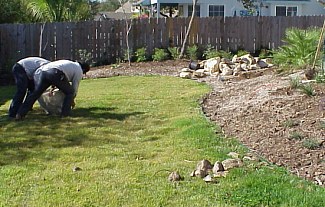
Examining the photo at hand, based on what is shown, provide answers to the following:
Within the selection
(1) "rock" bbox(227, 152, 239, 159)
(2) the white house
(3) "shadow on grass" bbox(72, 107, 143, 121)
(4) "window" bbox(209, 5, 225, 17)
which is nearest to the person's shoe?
(3) "shadow on grass" bbox(72, 107, 143, 121)

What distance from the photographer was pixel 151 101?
35.2ft

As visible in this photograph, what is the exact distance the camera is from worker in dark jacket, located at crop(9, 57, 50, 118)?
30.0 feet

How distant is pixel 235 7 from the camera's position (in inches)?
1243

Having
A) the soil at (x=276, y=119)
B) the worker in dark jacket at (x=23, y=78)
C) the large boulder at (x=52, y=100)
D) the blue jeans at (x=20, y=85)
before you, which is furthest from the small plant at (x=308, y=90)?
the blue jeans at (x=20, y=85)

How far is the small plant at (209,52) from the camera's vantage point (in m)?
17.4

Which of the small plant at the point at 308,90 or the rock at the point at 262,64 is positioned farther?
the rock at the point at 262,64

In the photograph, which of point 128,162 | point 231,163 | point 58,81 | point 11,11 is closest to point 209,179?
point 231,163

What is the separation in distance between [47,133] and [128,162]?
220 centimetres

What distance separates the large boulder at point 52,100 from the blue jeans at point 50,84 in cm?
23

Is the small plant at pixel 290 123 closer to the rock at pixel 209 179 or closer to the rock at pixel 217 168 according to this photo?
the rock at pixel 217 168

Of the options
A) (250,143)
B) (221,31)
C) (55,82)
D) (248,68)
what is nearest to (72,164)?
Answer: (250,143)

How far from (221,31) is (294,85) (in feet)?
34.6

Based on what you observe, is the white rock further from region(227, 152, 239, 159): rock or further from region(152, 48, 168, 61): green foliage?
region(227, 152, 239, 159): rock

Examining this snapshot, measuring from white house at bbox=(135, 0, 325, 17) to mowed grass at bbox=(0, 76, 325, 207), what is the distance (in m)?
21.1
